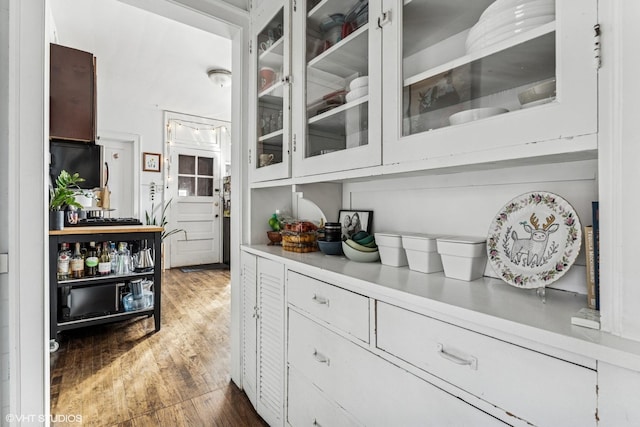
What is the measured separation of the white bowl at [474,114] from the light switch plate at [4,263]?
1680 millimetres

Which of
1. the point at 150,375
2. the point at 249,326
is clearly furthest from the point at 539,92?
the point at 150,375

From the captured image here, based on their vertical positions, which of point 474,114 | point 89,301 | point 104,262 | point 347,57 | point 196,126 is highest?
point 196,126

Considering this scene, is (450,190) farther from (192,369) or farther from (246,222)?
(192,369)

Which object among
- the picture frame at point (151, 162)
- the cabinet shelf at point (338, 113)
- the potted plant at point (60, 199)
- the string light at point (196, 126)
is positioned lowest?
the potted plant at point (60, 199)

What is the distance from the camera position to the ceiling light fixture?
12.0 ft

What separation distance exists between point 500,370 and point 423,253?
1.55 ft

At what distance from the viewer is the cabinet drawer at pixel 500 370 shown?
22.9 inches

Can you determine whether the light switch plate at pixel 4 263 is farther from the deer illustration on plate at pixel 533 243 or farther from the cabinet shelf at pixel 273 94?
the deer illustration on plate at pixel 533 243

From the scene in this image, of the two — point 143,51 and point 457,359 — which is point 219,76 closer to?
point 143,51

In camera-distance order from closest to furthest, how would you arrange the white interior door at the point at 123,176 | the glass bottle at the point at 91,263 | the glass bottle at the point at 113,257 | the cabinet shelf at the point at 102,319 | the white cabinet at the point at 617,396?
the white cabinet at the point at 617,396
the cabinet shelf at the point at 102,319
the glass bottle at the point at 91,263
the glass bottle at the point at 113,257
the white interior door at the point at 123,176

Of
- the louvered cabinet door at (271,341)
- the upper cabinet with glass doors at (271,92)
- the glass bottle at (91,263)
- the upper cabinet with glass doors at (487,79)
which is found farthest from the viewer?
the glass bottle at (91,263)

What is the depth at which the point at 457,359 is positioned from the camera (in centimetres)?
75

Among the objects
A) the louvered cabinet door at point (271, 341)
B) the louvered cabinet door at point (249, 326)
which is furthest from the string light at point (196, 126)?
the louvered cabinet door at point (271, 341)

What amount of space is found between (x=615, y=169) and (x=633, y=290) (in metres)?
0.21
